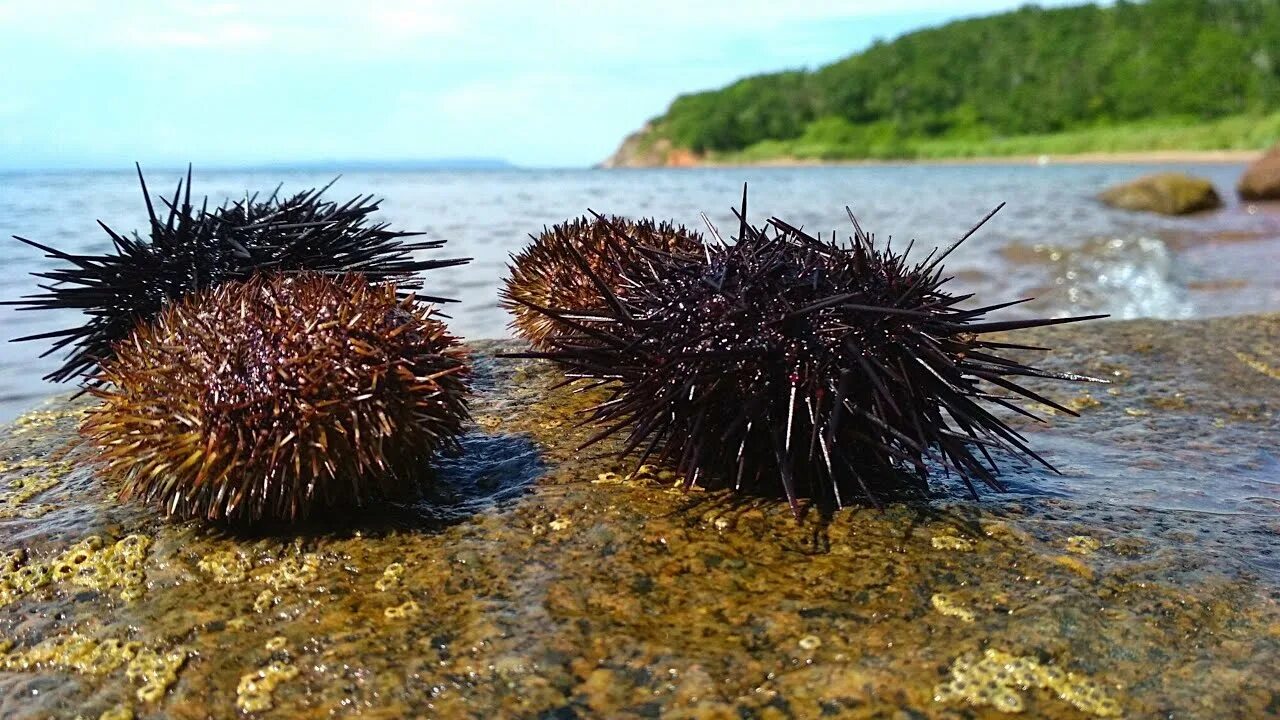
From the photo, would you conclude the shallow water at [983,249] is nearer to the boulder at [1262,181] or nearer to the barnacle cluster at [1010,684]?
the boulder at [1262,181]

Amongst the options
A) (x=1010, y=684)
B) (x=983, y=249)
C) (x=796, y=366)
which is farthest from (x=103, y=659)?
(x=983, y=249)

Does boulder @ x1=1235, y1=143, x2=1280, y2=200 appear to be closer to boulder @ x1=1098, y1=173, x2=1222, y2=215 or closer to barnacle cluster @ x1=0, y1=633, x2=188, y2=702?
boulder @ x1=1098, y1=173, x2=1222, y2=215

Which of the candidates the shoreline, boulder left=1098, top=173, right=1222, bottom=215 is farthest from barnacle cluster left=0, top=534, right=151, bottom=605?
the shoreline

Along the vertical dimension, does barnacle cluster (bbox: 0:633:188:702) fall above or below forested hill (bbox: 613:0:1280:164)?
below

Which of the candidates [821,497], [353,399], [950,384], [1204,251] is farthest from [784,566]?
[1204,251]

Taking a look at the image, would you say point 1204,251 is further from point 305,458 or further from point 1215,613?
point 305,458

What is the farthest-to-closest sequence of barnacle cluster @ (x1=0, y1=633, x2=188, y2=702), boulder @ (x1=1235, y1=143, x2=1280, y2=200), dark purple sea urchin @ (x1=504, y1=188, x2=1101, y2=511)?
boulder @ (x1=1235, y1=143, x2=1280, y2=200) < dark purple sea urchin @ (x1=504, y1=188, x2=1101, y2=511) < barnacle cluster @ (x1=0, y1=633, x2=188, y2=702)
